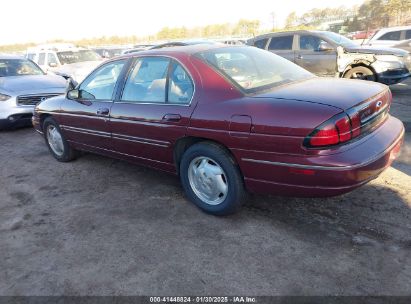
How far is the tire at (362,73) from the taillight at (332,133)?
654 cm

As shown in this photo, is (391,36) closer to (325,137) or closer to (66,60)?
(66,60)

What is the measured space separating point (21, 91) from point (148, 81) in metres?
4.90

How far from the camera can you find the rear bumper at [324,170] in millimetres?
2727

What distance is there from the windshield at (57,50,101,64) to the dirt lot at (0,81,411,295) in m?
9.89

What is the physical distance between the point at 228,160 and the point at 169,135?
0.73 m

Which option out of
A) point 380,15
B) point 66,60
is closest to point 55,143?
point 66,60

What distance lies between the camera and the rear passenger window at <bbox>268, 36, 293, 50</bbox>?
10.1m

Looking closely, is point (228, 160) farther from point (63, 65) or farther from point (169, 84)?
point (63, 65)

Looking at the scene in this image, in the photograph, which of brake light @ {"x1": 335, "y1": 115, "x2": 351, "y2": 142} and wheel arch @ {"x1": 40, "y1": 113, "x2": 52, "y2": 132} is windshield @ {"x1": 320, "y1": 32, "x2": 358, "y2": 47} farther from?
brake light @ {"x1": 335, "y1": 115, "x2": 351, "y2": 142}

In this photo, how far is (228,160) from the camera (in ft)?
10.6

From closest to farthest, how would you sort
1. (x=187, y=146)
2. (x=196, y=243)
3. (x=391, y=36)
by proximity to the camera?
(x=196, y=243)
(x=187, y=146)
(x=391, y=36)

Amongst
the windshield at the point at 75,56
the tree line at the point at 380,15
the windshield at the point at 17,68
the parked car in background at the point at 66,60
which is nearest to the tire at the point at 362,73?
the windshield at the point at 17,68

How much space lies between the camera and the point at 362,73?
28.6 feet

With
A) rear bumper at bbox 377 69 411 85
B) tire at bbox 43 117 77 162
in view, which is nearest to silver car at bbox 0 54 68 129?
tire at bbox 43 117 77 162
